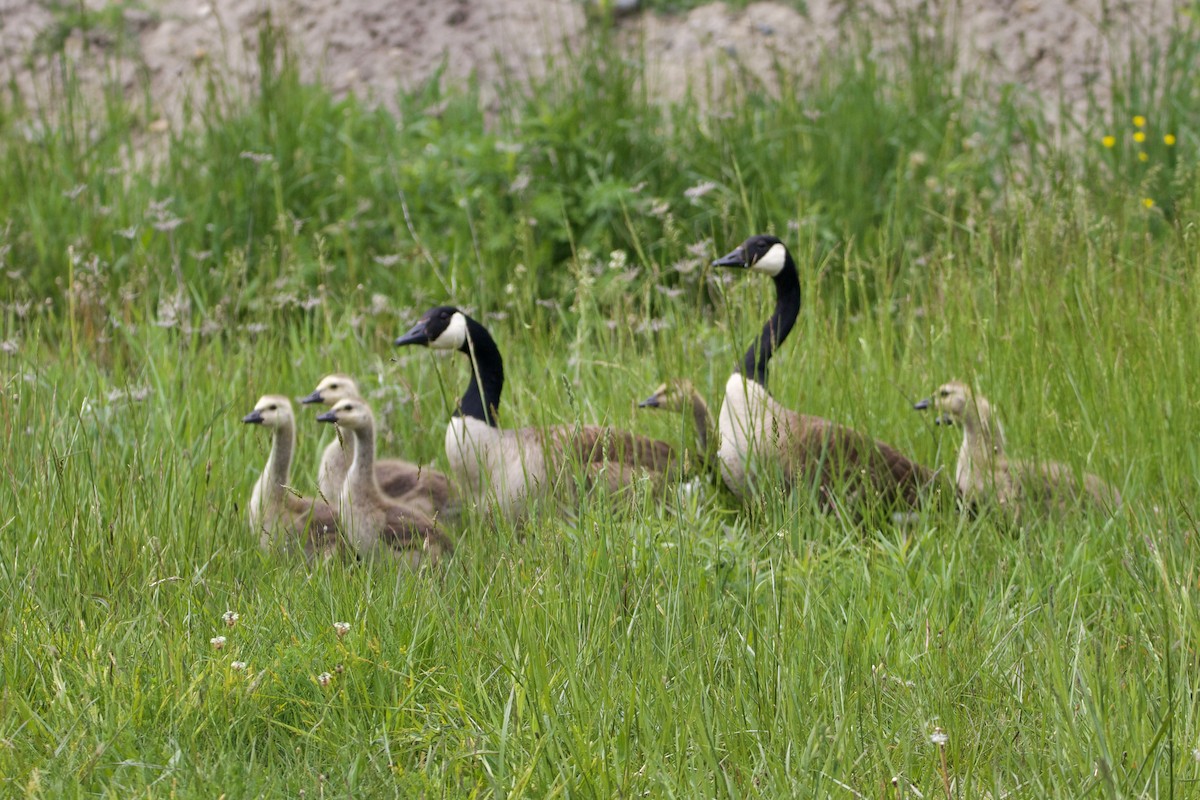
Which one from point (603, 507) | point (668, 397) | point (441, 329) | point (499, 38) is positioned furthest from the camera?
point (499, 38)

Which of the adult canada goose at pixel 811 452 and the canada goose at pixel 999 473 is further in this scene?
the adult canada goose at pixel 811 452

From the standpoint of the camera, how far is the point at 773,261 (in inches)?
221

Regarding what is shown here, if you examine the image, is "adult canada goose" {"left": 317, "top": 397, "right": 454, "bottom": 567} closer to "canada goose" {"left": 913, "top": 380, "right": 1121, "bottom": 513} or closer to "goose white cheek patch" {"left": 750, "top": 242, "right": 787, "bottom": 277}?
"goose white cheek patch" {"left": 750, "top": 242, "right": 787, "bottom": 277}

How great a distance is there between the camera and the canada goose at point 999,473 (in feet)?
14.8

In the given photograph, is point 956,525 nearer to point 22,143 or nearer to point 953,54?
point 953,54

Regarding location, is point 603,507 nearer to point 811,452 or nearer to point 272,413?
point 811,452

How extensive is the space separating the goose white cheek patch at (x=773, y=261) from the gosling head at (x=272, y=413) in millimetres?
1864

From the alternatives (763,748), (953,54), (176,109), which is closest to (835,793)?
(763,748)

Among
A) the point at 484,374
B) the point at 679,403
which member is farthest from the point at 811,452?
the point at 484,374

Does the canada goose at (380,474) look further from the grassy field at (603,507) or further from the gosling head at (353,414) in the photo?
the grassy field at (603,507)

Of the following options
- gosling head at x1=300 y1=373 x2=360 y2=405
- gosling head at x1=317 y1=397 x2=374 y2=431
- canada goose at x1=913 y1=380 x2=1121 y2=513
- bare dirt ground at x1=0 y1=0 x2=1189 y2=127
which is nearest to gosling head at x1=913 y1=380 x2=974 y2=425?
canada goose at x1=913 y1=380 x2=1121 y2=513

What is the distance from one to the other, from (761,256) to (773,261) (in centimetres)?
8

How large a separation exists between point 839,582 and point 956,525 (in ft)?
2.56

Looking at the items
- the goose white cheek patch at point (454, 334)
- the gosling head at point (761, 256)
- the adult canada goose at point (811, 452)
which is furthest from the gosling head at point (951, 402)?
the goose white cheek patch at point (454, 334)
